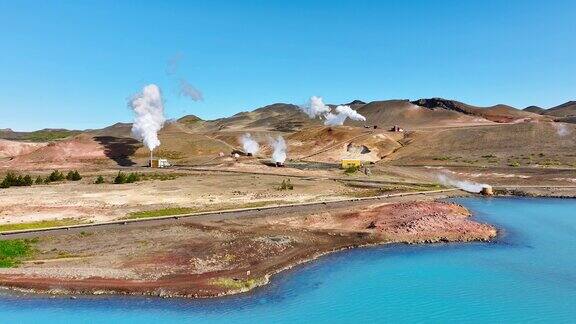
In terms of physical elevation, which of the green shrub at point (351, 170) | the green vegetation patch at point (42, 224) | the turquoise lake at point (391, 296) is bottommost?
the turquoise lake at point (391, 296)

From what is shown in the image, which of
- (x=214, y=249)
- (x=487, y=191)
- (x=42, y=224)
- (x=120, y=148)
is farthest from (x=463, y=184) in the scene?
(x=120, y=148)

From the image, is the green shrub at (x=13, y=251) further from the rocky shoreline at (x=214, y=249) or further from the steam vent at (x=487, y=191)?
the steam vent at (x=487, y=191)

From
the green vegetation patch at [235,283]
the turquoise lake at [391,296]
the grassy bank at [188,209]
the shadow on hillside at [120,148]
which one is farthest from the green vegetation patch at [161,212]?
the shadow on hillside at [120,148]

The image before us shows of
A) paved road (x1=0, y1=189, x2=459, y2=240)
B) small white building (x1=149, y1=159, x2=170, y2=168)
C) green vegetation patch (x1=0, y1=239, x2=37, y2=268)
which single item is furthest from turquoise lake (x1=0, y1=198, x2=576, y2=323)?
small white building (x1=149, y1=159, x2=170, y2=168)

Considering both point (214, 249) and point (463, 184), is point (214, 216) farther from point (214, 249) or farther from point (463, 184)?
point (463, 184)

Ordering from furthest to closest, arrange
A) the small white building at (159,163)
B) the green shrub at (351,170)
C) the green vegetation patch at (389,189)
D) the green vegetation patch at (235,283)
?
the small white building at (159,163), the green shrub at (351,170), the green vegetation patch at (389,189), the green vegetation patch at (235,283)

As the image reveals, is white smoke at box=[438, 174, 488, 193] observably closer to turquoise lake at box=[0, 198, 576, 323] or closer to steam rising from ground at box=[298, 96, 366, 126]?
turquoise lake at box=[0, 198, 576, 323]
